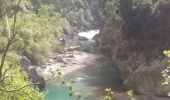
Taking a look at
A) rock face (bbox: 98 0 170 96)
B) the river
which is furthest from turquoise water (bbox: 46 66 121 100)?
rock face (bbox: 98 0 170 96)

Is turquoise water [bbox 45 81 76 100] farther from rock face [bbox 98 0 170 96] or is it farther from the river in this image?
rock face [bbox 98 0 170 96]

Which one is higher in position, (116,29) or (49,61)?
(116,29)

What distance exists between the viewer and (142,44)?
153 ft

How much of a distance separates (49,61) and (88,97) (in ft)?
73.1

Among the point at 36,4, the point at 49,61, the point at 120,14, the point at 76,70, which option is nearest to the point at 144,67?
the point at 120,14

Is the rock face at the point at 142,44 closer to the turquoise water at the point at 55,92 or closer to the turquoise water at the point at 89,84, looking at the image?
the turquoise water at the point at 89,84

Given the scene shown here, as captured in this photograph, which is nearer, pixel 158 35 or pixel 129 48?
pixel 158 35

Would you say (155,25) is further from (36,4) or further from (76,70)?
(36,4)

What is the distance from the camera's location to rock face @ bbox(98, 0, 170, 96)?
42.2 m

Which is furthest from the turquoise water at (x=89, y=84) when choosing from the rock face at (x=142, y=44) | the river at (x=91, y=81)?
the rock face at (x=142, y=44)

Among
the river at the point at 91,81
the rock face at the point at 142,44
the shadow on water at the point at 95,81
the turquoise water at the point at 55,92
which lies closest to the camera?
Result: the rock face at the point at 142,44

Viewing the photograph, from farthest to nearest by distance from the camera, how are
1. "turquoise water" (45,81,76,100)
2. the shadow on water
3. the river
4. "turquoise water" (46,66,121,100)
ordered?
the shadow on water < "turquoise water" (46,66,121,100) < the river < "turquoise water" (45,81,76,100)

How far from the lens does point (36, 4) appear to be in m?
102

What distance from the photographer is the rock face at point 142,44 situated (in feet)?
138
